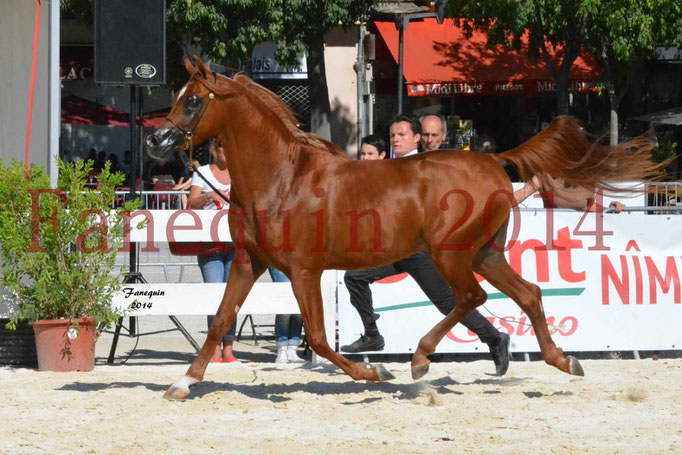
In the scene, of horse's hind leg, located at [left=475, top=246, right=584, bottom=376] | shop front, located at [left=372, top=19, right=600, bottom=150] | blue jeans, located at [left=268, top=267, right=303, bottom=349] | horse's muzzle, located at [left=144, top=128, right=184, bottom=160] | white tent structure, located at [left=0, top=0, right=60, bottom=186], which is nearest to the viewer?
horse's muzzle, located at [left=144, top=128, right=184, bottom=160]

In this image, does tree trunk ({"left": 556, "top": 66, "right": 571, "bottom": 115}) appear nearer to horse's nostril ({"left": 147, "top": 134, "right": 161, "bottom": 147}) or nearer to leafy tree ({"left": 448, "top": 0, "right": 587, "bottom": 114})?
leafy tree ({"left": 448, "top": 0, "right": 587, "bottom": 114})

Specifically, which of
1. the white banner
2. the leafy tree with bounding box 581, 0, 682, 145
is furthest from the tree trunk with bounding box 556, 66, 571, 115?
the white banner

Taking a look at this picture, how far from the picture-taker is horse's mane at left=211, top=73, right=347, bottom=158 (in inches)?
261

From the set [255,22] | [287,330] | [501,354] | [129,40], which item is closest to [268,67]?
[255,22]

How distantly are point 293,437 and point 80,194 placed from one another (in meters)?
3.06

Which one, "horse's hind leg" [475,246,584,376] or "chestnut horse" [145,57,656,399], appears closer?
"chestnut horse" [145,57,656,399]

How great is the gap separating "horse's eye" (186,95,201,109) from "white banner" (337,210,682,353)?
247cm

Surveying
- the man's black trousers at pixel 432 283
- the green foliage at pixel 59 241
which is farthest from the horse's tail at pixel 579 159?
the green foliage at pixel 59 241

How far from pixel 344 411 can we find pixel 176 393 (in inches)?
41.7

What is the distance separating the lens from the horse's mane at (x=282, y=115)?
6617 mm

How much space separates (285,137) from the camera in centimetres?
662

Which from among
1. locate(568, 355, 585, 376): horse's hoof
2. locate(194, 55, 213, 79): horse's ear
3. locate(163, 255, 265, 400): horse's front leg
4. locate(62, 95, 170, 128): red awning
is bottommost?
locate(568, 355, 585, 376): horse's hoof

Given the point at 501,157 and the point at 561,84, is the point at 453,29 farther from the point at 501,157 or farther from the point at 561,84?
the point at 501,157

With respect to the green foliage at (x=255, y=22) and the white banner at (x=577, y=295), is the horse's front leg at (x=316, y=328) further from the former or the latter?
the green foliage at (x=255, y=22)
